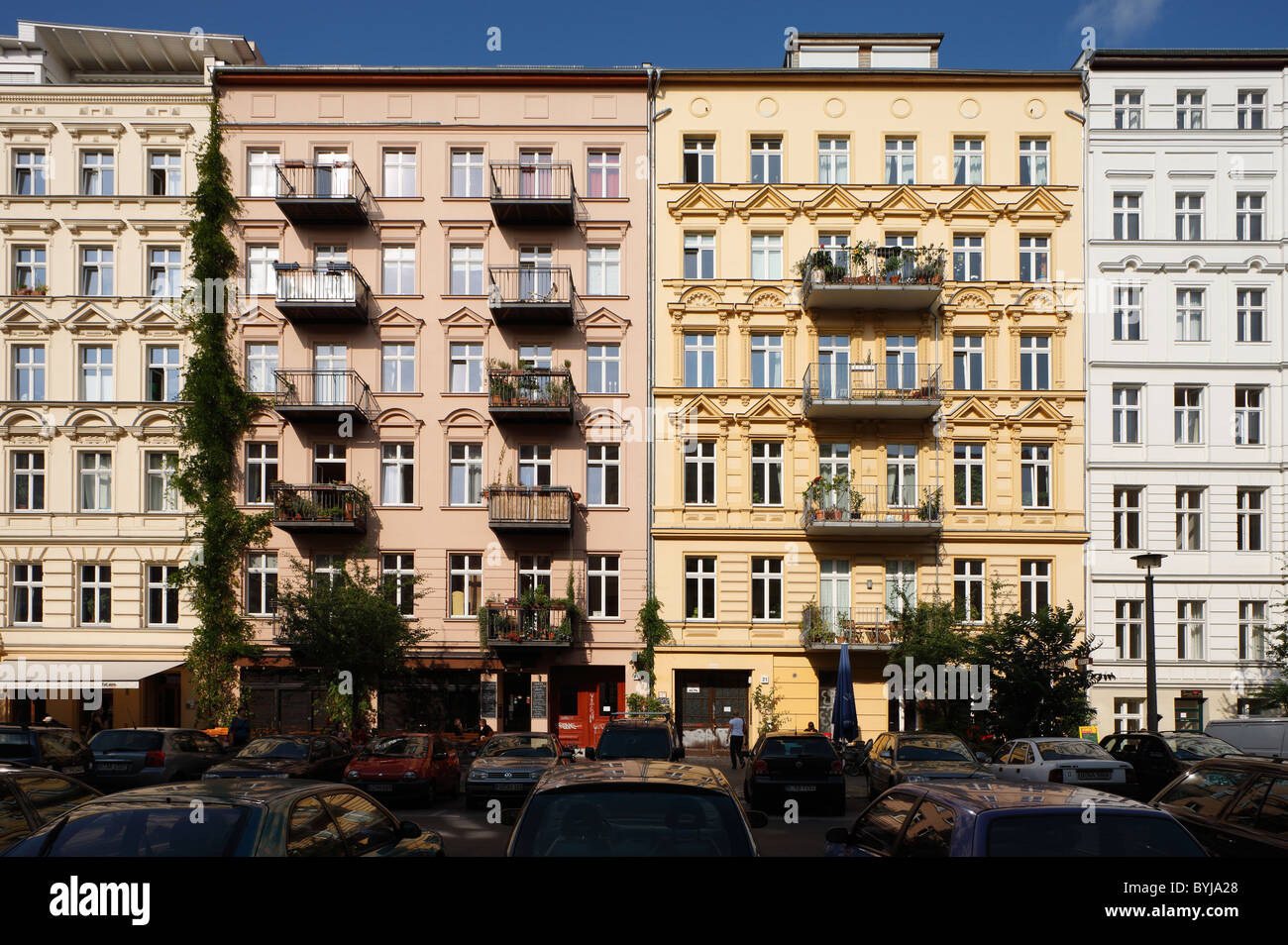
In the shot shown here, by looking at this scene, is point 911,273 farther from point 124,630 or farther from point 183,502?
point 124,630

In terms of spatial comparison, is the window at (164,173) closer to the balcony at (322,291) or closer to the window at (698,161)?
the balcony at (322,291)

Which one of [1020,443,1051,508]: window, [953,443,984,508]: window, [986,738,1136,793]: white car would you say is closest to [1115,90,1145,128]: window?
[1020,443,1051,508]: window

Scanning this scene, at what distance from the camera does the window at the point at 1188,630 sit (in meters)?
31.5

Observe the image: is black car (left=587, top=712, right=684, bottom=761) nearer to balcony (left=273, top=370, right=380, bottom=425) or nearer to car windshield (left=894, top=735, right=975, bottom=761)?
car windshield (left=894, top=735, right=975, bottom=761)

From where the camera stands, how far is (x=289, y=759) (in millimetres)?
19359

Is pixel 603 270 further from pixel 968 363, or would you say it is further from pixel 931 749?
pixel 931 749

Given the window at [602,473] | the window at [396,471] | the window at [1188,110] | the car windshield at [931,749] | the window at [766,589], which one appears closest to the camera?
the car windshield at [931,749]

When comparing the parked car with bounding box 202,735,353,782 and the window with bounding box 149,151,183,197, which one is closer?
the parked car with bounding box 202,735,353,782

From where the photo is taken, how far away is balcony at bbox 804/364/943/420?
30.9 meters

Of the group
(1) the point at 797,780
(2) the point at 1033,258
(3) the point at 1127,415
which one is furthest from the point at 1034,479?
(1) the point at 797,780

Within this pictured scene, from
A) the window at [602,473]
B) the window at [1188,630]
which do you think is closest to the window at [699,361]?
the window at [602,473]

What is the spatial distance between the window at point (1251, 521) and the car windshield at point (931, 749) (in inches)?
711

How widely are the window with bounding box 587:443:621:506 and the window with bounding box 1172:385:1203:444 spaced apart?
1848cm
